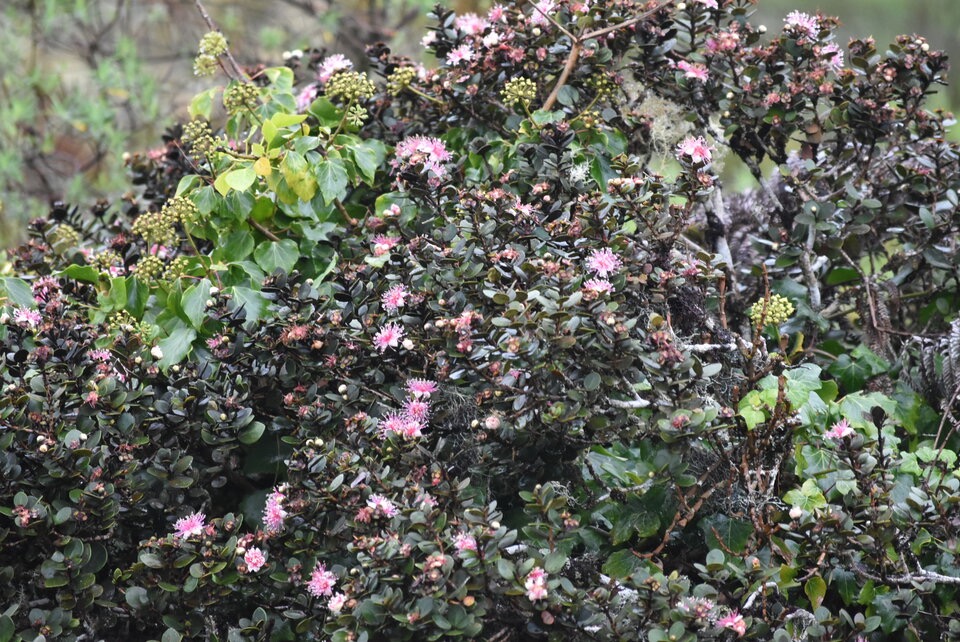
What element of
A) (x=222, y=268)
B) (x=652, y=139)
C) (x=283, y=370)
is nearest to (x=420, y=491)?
(x=283, y=370)

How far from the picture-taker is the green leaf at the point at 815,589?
162 cm

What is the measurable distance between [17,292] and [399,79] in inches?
39.2

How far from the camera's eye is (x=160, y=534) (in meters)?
1.87

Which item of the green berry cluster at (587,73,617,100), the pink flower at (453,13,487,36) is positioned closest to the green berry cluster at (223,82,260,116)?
the pink flower at (453,13,487,36)

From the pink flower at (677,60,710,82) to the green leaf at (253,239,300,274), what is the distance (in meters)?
0.99

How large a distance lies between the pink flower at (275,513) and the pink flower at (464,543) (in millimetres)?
342

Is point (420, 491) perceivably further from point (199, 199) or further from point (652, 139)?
point (652, 139)

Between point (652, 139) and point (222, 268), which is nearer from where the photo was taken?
point (222, 268)

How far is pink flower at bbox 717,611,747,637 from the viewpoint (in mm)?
1477

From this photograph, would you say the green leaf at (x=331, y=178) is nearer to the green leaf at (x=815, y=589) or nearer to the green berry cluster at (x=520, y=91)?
the green berry cluster at (x=520, y=91)

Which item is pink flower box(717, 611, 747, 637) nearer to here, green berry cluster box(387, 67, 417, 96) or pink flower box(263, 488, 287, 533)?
pink flower box(263, 488, 287, 533)

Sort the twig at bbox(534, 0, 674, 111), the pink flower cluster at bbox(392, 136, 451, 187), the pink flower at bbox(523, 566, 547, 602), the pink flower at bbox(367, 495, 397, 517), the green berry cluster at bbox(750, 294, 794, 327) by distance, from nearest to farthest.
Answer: the pink flower at bbox(523, 566, 547, 602) → the pink flower at bbox(367, 495, 397, 517) → the green berry cluster at bbox(750, 294, 794, 327) → the pink flower cluster at bbox(392, 136, 451, 187) → the twig at bbox(534, 0, 674, 111)

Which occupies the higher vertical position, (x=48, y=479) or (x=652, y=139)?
(x=652, y=139)

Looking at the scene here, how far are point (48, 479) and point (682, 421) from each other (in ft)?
3.70
